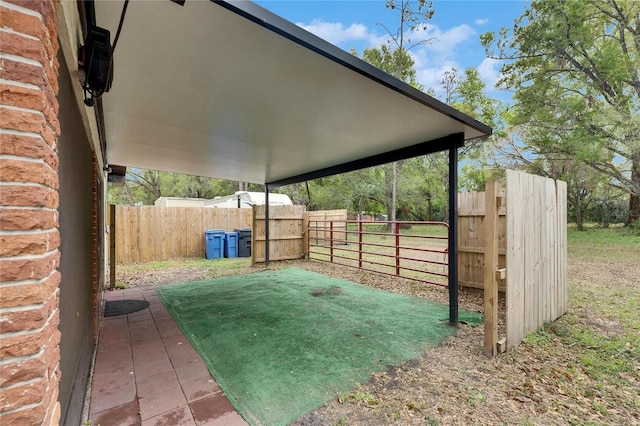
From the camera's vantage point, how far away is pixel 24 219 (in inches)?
30.7

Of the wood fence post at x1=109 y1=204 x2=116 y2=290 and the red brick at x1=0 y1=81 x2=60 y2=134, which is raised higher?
the red brick at x1=0 y1=81 x2=60 y2=134

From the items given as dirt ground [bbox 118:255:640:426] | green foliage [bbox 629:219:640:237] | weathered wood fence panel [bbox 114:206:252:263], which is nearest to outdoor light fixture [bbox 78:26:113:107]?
dirt ground [bbox 118:255:640:426]

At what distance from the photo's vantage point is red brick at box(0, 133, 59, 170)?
747 mm

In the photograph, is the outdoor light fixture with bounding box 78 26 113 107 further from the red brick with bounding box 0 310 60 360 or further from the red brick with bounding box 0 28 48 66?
the red brick with bounding box 0 310 60 360

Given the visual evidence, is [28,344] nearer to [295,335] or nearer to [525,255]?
[295,335]

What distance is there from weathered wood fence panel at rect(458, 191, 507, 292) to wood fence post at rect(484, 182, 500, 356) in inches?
68.6

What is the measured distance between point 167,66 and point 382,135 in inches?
92.4

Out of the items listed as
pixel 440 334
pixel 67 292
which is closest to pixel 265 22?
pixel 67 292

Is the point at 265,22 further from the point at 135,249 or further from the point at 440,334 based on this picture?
the point at 135,249

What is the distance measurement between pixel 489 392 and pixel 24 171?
9.35 feet

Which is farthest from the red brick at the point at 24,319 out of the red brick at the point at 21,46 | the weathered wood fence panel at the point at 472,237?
the weathered wood fence panel at the point at 472,237

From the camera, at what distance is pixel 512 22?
9.23m

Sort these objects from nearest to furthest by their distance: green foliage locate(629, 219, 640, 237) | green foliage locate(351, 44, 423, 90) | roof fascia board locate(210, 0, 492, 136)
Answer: roof fascia board locate(210, 0, 492, 136) → green foliage locate(629, 219, 640, 237) → green foliage locate(351, 44, 423, 90)

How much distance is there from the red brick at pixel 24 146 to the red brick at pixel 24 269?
11.2 inches
